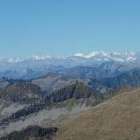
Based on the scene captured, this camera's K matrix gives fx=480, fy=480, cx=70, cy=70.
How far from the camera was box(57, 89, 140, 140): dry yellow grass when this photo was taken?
431 feet

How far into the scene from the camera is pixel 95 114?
16312 centimetres

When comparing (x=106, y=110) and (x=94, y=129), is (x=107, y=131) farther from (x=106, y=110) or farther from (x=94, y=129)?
(x=106, y=110)

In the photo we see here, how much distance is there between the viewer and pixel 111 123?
143 meters

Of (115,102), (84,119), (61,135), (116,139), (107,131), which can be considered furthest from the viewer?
(115,102)

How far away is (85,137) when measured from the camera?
13475 centimetres

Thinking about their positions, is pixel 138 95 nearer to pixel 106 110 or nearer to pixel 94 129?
pixel 106 110

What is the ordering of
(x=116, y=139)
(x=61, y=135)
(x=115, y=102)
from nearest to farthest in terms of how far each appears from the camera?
1. (x=116, y=139)
2. (x=61, y=135)
3. (x=115, y=102)

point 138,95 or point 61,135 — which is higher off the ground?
point 138,95

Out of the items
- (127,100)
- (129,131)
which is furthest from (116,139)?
(127,100)

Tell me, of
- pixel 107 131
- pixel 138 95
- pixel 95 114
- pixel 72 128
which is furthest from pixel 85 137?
pixel 138 95

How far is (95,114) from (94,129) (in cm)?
2156

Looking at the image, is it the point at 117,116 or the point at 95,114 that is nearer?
the point at 117,116

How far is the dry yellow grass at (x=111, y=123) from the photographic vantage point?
431 ft

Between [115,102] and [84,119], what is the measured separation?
17.2 meters
